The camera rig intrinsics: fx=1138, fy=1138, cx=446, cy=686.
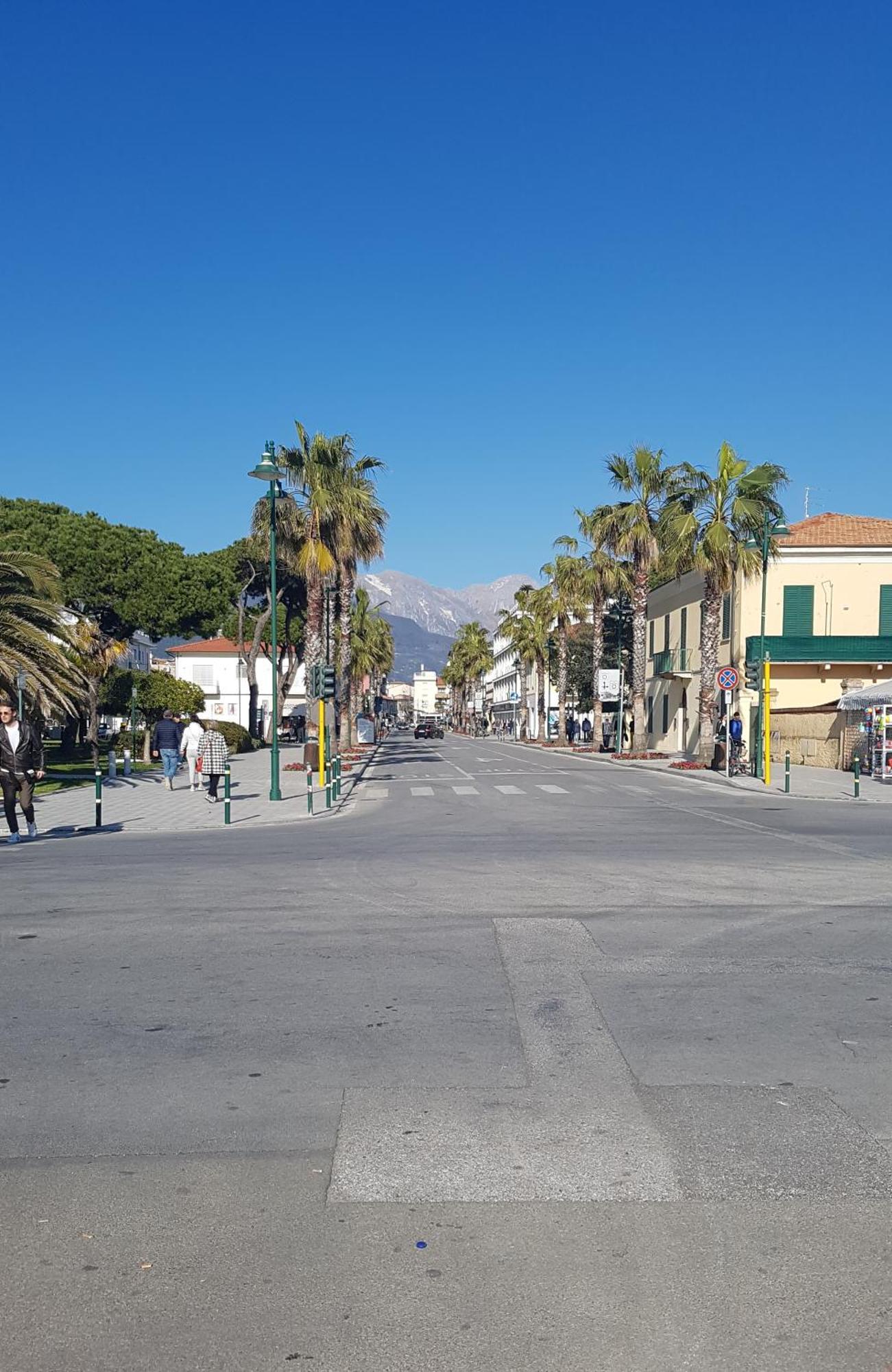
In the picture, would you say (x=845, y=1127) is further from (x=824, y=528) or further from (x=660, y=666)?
(x=660, y=666)

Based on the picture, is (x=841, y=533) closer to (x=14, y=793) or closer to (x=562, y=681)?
(x=562, y=681)

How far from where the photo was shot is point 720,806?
77.8ft

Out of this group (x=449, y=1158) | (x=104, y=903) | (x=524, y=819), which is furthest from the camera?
(x=524, y=819)

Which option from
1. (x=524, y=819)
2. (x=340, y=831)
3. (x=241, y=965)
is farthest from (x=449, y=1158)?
(x=524, y=819)

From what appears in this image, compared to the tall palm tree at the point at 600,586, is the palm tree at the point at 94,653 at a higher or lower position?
lower

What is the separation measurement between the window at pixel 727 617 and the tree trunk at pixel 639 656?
350 centimetres

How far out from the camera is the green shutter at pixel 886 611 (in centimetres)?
4700

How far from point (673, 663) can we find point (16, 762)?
1728 inches

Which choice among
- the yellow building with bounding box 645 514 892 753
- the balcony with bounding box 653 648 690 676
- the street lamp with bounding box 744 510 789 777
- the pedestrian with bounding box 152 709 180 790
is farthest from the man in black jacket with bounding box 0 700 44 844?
the balcony with bounding box 653 648 690 676

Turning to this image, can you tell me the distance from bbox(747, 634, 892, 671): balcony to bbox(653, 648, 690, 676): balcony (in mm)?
8307

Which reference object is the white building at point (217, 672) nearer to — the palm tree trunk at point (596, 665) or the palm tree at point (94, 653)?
the palm tree trunk at point (596, 665)

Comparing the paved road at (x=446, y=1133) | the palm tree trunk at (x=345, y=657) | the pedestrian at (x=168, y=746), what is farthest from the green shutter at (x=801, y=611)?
the paved road at (x=446, y=1133)

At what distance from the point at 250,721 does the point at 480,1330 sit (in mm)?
64485

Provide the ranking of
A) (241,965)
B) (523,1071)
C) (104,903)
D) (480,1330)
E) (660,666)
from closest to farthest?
(480,1330) < (523,1071) < (241,965) < (104,903) < (660,666)
